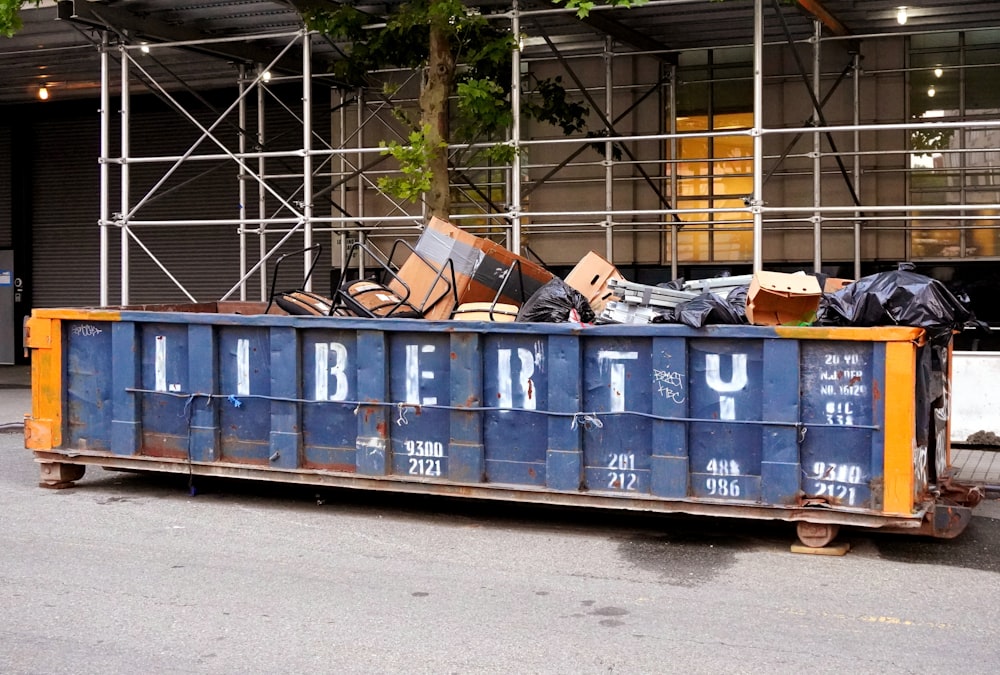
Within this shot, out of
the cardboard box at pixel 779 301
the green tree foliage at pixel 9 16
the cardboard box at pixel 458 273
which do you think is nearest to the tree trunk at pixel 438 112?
the cardboard box at pixel 458 273

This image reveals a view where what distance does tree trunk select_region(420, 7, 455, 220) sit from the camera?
12.4 m

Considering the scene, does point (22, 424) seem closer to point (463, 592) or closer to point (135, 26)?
point (135, 26)

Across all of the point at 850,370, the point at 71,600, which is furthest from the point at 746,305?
the point at 71,600

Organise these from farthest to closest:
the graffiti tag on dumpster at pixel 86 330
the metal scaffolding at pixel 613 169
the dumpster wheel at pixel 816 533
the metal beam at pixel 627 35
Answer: the metal scaffolding at pixel 613 169
the metal beam at pixel 627 35
the graffiti tag on dumpster at pixel 86 330
the dumpster wheel at pixel 816 533

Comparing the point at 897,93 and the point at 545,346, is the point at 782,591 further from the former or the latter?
the point at 897,93

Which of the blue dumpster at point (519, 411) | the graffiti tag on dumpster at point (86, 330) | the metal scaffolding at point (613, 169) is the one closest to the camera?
the blue dumpster at point (519, 411)

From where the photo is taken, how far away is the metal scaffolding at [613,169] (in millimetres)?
15109

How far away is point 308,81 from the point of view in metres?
14.1

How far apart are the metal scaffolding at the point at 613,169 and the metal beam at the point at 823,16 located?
0.16m

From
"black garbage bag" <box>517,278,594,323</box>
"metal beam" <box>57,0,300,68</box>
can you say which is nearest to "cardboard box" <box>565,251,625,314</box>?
"black garbage bag" <box>517,278,594,323</box>

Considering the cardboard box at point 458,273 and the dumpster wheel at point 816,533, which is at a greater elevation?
the cardboard box at point 458,273

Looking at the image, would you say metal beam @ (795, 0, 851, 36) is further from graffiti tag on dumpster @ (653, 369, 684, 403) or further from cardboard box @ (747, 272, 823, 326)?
graffiti tag on dumpster @ (653, 369, 684, 403)

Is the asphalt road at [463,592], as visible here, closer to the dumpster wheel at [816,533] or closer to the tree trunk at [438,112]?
the dumpster wheel at [816,533]

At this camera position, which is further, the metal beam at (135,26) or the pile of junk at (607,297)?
the metal beam at (135,26)
